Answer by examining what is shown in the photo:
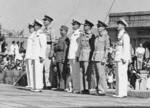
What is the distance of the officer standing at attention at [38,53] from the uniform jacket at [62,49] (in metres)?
0.50

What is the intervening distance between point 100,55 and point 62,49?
165 centimetres

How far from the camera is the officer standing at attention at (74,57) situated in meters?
15.3

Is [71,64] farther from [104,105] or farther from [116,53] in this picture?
[104,105]

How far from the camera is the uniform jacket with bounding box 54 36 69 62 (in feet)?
51.6

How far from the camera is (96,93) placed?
580 inches

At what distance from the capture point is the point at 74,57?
602 inches

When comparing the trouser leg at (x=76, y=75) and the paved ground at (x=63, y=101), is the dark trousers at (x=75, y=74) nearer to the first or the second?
the trouser leg at (x=76, y=75)

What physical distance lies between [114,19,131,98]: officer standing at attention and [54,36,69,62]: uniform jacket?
6.12 feet

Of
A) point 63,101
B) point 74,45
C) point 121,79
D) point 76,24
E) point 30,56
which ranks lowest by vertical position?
point 63,101

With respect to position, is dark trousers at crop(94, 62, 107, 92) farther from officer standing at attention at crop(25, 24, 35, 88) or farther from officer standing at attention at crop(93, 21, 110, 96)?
officer standing at attention at crop(25, 24, 35, 88)

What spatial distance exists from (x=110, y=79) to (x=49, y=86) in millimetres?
2534

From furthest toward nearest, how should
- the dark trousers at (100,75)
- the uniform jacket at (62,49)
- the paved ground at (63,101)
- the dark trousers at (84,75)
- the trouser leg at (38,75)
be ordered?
the uniform jacket at (62,49), the trouser leg at (38,75), the dark trousers at (84,75), the dark trousers at (100,75), the paved ground at (63,101)

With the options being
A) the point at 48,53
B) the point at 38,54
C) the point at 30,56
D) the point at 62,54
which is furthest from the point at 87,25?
the point at 48,53

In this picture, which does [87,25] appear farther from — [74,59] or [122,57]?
[122,57]
